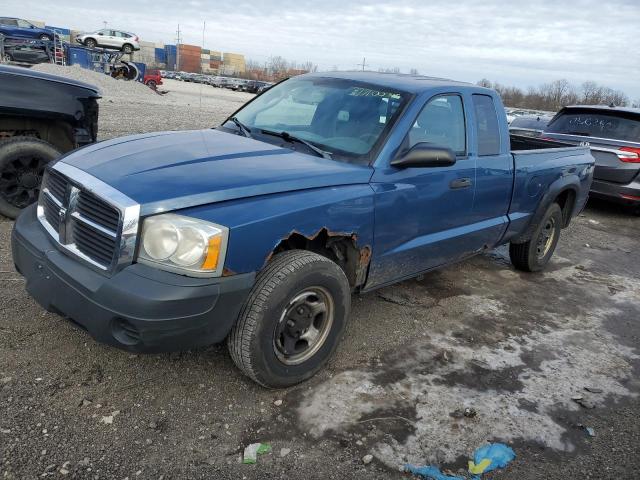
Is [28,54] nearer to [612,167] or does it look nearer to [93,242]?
[612,167]

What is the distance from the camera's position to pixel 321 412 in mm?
2855

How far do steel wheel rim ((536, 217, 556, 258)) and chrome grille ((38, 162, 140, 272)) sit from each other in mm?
4407

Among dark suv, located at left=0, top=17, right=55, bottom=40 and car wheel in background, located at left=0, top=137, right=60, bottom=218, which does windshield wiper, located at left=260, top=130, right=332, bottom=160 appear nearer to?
car wheel in background, located at left=0, top=137, right=60, bottom=218

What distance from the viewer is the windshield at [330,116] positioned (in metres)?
3.46

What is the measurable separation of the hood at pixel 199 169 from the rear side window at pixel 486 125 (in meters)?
1.42

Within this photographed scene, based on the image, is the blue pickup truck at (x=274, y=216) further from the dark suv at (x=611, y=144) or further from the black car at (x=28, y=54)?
the black car at (x=28, y=54)

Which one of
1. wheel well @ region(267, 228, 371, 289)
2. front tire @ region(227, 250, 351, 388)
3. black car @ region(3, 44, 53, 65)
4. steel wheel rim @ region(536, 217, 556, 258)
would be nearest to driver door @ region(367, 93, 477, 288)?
wheel well @ region(267, 228, 371, 289)

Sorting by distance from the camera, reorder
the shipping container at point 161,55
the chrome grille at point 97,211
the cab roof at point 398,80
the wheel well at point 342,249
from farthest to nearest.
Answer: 1. the shipping container at point 161,55
2. the cab roof at point 398,80
3. the wheel well at point 342,249
4. the chrome grille at point 97,211

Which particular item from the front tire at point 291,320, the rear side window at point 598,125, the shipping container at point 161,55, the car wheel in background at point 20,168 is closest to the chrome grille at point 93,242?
the front tire at point 291,320

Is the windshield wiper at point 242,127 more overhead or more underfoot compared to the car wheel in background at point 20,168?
more overhead

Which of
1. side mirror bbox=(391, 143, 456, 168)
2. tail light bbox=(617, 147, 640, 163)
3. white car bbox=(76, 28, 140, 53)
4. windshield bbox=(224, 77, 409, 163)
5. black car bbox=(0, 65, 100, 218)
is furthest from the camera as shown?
white car bbox=(76, 28, 140, 53)

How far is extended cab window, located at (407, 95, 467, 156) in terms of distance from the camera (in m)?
3.61

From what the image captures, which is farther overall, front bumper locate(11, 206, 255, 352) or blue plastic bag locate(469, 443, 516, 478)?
blue plastic bag locate(469, 443, 516, 478)

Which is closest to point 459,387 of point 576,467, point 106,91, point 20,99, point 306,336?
point 576,467
